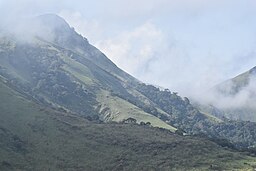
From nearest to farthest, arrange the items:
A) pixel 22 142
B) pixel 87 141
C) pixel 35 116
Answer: pixel 22 142 < pixel 87 141 < pixel 35 116

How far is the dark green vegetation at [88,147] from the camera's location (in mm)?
124125

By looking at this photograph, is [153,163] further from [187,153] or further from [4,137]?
[4,137]

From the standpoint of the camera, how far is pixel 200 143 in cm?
15112

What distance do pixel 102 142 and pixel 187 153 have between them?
27710 mm

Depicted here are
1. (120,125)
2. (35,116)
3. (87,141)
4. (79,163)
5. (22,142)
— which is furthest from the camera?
(120,125)

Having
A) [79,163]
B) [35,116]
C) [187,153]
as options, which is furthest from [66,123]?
[187,153]

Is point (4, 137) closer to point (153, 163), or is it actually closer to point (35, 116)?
point (35, 116)

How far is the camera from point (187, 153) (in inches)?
5443

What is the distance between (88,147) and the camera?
140 meters

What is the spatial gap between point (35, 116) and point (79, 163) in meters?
37.4

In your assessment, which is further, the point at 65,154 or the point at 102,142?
the point at 102,142

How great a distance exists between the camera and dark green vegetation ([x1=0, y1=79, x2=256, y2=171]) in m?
124

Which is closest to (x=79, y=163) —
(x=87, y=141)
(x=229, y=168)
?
(x=87, y=141)

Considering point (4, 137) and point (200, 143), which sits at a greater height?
point (200, 143)
